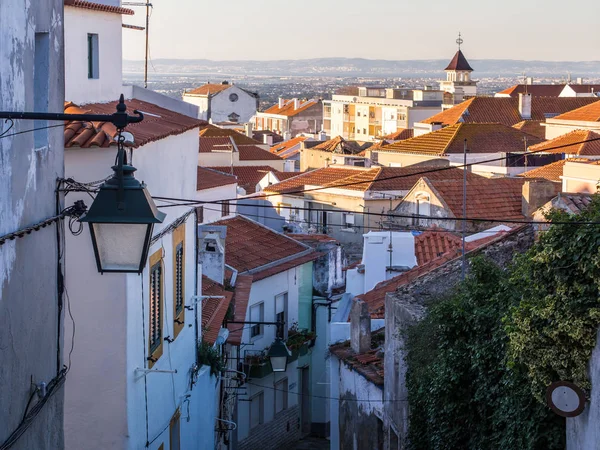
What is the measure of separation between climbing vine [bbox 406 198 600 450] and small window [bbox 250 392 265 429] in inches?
520

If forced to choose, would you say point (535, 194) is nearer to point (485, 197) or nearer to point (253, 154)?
point (485, 197)

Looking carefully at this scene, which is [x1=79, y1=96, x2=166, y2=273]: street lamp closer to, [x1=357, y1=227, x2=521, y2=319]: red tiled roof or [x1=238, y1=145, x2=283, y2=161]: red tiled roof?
[x1=357, y1=227, x2=521, y2=319]: red tiled roof

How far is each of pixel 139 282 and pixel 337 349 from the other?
30.2 feet

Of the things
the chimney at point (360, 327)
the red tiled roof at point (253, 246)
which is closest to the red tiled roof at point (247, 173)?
the red tiled roof at point (253, 246)

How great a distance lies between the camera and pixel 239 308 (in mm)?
24062

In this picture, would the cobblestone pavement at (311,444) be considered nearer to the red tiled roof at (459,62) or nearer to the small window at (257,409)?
the small window at (257,409)

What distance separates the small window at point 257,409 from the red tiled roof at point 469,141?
109 ft

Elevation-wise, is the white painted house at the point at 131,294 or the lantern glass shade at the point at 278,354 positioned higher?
the white painted house at the point at 131,294

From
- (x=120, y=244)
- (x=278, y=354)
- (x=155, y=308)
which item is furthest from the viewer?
(x=278, y=354)

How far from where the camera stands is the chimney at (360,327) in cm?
1997

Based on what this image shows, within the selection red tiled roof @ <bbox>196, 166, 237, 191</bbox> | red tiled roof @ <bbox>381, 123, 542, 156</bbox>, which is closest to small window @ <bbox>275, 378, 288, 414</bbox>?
red tiled roof @ <bbox>196, 166, 237, 191</bbox>

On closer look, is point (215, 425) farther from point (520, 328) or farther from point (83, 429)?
point (520, 328)

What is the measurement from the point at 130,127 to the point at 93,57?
225 centimetres

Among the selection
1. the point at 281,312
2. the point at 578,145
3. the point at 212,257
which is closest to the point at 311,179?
the point at 578,145
